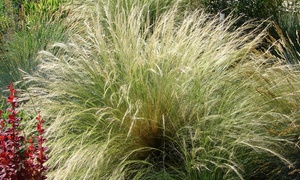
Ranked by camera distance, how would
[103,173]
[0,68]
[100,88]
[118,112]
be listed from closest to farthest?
1. [103,173]
2. [118,112]
3. [100,88]
4. [0,68]

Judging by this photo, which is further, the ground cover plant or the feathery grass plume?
the ground cover plant

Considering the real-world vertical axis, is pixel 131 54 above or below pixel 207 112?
above

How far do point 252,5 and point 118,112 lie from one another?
358cm

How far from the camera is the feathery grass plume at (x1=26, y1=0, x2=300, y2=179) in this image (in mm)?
3445

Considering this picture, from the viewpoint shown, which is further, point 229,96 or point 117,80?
point 117,80

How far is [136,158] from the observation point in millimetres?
3684

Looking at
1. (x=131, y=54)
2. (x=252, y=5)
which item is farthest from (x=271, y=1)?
(x=131, y=54)

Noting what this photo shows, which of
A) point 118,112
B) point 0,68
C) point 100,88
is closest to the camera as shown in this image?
point 118,112

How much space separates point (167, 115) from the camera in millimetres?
3715

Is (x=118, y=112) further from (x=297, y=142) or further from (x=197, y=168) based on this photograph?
(x=297, y=142)

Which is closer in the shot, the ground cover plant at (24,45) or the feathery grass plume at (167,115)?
the feathery grass plume at (167,115)

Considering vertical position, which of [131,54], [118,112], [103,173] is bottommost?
[103,173]

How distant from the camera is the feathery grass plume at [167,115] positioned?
3.45m

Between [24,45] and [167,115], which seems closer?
[167,115]
